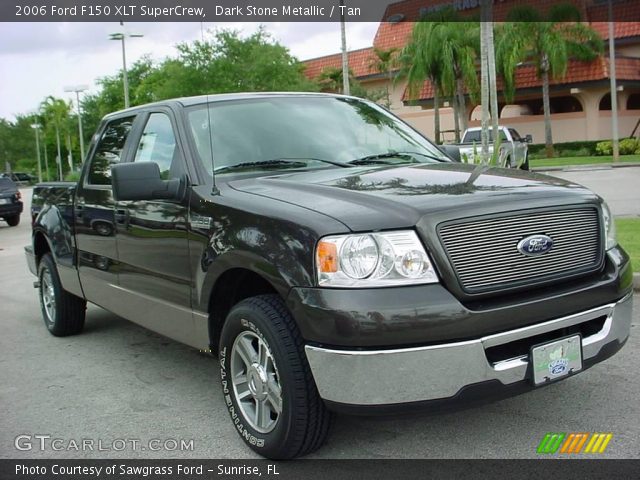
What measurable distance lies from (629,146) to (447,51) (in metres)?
9.92

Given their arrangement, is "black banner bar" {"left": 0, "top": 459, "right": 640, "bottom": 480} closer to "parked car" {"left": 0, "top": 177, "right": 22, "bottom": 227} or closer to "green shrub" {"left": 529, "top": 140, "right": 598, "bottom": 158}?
"parked car" {"left": 0, "top": 177, "right": 22, "bottom": 227}

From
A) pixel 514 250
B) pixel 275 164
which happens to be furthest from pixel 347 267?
pixel 275 164

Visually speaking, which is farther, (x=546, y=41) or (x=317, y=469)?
(x=546, y=41)

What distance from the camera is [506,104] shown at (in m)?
41.7

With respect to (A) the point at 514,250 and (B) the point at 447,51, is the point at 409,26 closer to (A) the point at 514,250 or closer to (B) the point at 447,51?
(B) the point at 447,51

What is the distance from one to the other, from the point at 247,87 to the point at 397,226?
36.2 m

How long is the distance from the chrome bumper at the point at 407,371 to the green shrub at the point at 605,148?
3364 cm

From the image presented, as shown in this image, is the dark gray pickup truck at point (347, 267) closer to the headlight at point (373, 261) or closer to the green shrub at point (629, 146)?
the headlight at point (373, 261)

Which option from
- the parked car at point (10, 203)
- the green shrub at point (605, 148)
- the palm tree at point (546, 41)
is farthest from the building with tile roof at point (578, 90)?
the parked car at point (10, 203)

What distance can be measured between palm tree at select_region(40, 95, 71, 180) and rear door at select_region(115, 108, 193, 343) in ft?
251

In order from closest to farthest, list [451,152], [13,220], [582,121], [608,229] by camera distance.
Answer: [608,229]
[451,152]
[13,220]
[582,121]

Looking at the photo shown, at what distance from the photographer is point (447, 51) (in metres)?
36.8

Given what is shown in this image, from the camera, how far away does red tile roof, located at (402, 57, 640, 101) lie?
115 feet

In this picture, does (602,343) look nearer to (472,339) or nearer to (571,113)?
(472,339)
